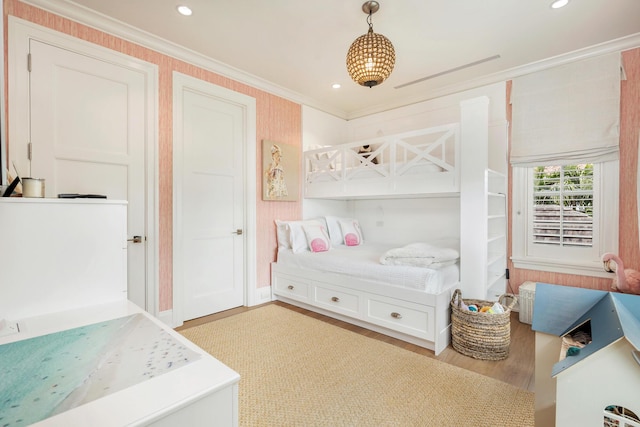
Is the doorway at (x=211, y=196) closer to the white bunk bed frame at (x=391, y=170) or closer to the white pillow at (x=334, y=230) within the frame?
the white bunk bed frame at (x=391, y=170)

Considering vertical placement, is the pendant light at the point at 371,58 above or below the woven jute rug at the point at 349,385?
above

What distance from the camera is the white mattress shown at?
238 centimetres

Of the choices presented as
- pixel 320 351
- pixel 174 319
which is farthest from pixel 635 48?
pixel 174 319

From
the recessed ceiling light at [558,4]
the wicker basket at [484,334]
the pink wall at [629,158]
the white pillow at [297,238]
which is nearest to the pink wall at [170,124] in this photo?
the white pillow at [297,238]

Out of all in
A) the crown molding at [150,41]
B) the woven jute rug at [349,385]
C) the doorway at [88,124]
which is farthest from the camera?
the crown molding at [150,41]

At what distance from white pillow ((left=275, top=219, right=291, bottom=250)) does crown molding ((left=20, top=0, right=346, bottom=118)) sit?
5.35ft

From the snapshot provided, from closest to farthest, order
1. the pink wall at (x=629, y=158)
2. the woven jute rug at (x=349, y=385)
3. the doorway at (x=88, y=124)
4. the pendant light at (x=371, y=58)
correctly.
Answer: the woven jute rug at (x=349, y=385) → the pendant light at (x=371, y=58) → the doorway at (x=88, y=124) → the pink wall at (x=629, y=158)

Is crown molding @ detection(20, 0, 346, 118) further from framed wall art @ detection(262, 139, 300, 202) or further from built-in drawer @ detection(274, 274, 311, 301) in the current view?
built-in drawer @ detection(274, 274, 311, 301)

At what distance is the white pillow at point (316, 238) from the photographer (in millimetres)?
3373

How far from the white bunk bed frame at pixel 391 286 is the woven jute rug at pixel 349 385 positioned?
0.75 feet

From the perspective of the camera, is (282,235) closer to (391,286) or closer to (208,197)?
(208,197)

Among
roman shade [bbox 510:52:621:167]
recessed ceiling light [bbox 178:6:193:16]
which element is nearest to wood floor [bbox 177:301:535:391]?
roman shade [bbox 510:52:621:167]

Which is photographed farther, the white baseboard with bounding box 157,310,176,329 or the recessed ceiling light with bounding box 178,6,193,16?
the white baseboard with bounding box 157,310,176,329

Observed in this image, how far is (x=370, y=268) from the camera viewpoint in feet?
8.77
